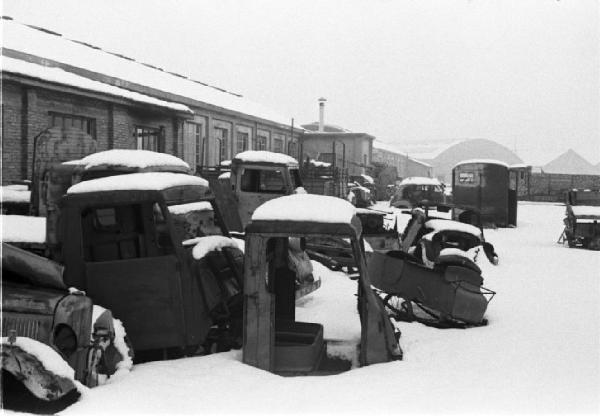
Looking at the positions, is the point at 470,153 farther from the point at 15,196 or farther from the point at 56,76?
the point at 15,196

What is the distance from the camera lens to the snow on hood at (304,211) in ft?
15.4

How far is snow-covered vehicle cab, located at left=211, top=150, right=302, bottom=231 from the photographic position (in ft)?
36.4

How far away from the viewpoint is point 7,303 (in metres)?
3.85

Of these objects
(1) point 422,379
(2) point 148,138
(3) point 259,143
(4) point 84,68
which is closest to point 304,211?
(1) point 422,379

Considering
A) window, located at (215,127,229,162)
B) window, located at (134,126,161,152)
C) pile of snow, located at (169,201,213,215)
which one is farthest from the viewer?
window, located at (215,127,229,162)

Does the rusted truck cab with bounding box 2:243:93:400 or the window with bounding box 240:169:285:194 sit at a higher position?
the window with bounding box 240:169:285:194

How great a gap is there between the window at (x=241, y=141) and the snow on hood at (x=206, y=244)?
20.4m

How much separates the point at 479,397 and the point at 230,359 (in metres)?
2.16

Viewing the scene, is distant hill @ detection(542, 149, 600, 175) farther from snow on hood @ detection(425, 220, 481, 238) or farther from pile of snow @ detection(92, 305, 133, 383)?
pile of snow @ detection(92, 305, 133, 383)

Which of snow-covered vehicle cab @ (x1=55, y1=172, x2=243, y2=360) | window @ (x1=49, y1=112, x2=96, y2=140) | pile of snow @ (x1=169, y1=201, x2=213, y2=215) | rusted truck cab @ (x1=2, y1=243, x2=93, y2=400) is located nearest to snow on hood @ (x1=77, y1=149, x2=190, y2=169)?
pile of snow @ (x1=169, y1=201, x2=213, y2=215)

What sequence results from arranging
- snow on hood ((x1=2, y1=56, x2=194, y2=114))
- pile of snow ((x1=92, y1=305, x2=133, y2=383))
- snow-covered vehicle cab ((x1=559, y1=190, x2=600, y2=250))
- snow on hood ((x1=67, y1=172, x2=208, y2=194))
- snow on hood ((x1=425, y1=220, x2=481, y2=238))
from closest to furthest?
pile of snow ((x1=92, y1=305, x2=133, y2=383)) → snow on hood ((x1=67, y1=172, x2=208, y2=194)) → snow on hood ((x1=425, y1=220, x2=481, y2=238)) → snow on hood ((x1=2, y1=56, x2=194, y2=114)) → snow-covered vehicle cab ((x1=559, y1=190, x2=600, y2=250))

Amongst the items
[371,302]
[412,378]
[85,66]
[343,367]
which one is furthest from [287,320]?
[85,66]

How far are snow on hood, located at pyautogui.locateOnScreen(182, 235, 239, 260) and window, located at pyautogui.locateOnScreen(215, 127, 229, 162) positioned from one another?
18847 millimetres

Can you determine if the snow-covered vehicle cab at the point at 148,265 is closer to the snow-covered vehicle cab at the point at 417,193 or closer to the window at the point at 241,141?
the window at the point at 241,141
